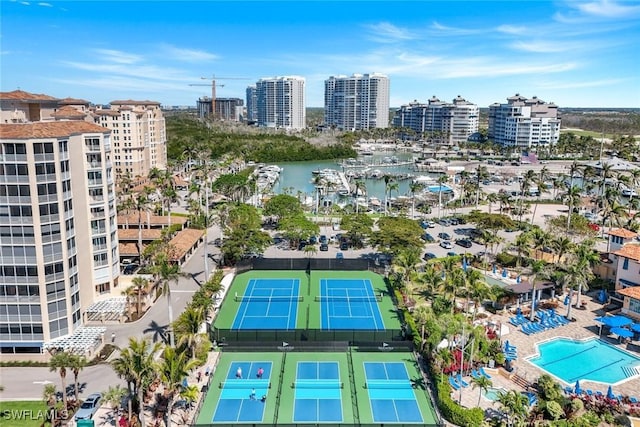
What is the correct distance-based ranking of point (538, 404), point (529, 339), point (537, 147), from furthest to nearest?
point (537, 147) < point (529, 339) < point (538, 404)

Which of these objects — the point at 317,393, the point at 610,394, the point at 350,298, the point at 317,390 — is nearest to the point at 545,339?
the point at 610,394

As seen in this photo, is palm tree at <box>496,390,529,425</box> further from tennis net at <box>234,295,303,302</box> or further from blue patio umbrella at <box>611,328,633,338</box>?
tennis net at <box>234,295,303,302</box>

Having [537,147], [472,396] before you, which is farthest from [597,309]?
[537,147]

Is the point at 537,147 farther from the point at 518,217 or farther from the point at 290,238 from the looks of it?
the point at 290,238

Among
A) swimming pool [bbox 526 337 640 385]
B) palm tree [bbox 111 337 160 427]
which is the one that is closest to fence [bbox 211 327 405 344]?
swimming pool [bbox 526 337 640 385]

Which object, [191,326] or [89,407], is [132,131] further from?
[89,407]

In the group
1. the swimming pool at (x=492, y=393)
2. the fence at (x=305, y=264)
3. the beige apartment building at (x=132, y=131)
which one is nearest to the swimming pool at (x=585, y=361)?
the swimming pool at (x=492, y=393)
